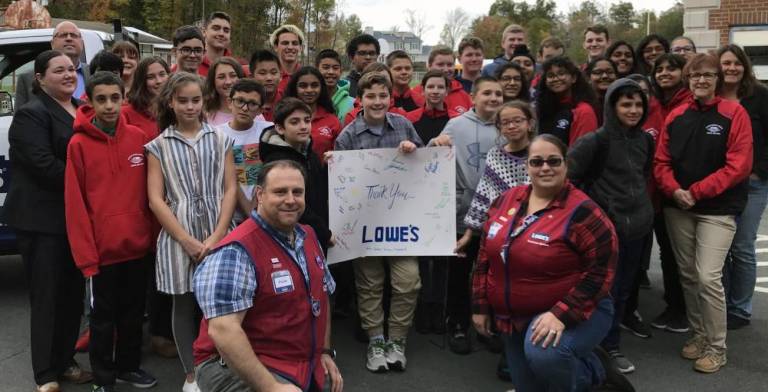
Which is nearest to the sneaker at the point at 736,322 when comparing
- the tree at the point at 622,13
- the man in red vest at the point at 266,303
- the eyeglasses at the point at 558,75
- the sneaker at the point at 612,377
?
the sneaker at the point at 612,377

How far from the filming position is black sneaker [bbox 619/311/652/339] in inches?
210

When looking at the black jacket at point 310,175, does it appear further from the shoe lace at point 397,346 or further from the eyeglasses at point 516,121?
the eyeglasses at point 516,121

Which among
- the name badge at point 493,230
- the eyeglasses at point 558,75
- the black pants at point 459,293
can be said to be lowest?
the black pants at point 459,293

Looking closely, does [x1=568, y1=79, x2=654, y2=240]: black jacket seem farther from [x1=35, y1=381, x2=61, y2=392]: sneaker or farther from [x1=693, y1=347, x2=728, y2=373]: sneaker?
[x1=35, y1=381, x2=61, y2=392]: sneaker

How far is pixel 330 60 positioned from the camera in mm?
6180

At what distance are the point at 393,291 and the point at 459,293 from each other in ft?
1.99

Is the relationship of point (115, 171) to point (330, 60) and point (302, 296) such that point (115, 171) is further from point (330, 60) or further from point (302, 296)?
point (330, 60)

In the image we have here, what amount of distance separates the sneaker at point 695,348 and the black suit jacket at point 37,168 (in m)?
4.23

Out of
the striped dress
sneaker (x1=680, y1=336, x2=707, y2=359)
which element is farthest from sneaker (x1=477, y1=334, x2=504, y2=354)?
the striped dress

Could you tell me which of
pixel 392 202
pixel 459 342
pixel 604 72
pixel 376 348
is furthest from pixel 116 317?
pixel 604 72

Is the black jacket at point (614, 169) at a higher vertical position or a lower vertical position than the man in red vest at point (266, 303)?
higher

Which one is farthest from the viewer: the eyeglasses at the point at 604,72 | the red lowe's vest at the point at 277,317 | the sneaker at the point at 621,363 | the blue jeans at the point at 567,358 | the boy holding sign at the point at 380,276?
the eyeglasses at the point at 604,72

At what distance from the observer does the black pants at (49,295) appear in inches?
163

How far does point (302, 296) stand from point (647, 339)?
3.44m
